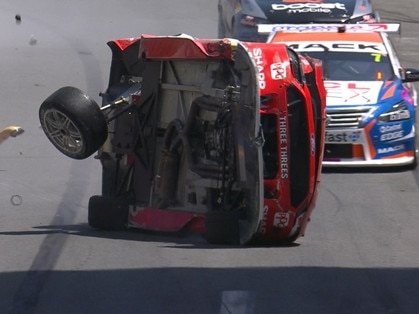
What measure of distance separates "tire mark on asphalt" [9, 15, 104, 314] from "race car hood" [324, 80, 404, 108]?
3.29 metres

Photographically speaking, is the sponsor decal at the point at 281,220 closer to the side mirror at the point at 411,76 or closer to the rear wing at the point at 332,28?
the side mirror at the point at 411,76

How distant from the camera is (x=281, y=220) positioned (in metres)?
9.71

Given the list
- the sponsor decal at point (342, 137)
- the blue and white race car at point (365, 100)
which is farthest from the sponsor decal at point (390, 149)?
the sponsor decal at point (342, 137)

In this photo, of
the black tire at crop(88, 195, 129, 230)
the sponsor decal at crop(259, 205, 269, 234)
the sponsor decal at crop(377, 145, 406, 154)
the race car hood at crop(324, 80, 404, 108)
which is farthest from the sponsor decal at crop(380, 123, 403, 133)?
the sponsor decal at crop(259, 205, 269, 234)

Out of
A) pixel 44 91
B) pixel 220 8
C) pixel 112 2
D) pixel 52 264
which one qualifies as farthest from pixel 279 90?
pixel 112 2

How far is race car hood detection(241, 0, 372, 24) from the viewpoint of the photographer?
62.3 ft

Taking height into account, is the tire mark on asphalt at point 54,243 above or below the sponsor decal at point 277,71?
below

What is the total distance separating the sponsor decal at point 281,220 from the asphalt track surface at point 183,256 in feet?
0.70

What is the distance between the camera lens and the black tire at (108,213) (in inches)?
417

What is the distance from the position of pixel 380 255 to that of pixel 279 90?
1.61 metres

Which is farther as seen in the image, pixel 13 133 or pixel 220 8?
pixel 220 8

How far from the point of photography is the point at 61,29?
23.9 m

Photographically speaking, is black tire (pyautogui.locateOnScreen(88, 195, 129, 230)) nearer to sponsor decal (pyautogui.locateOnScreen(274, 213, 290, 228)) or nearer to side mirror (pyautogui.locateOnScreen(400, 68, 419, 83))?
sponsor decal (pyautogui.locateOnScreen(274, 213, 290, 228))

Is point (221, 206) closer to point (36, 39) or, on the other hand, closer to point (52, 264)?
point (52, 264)
